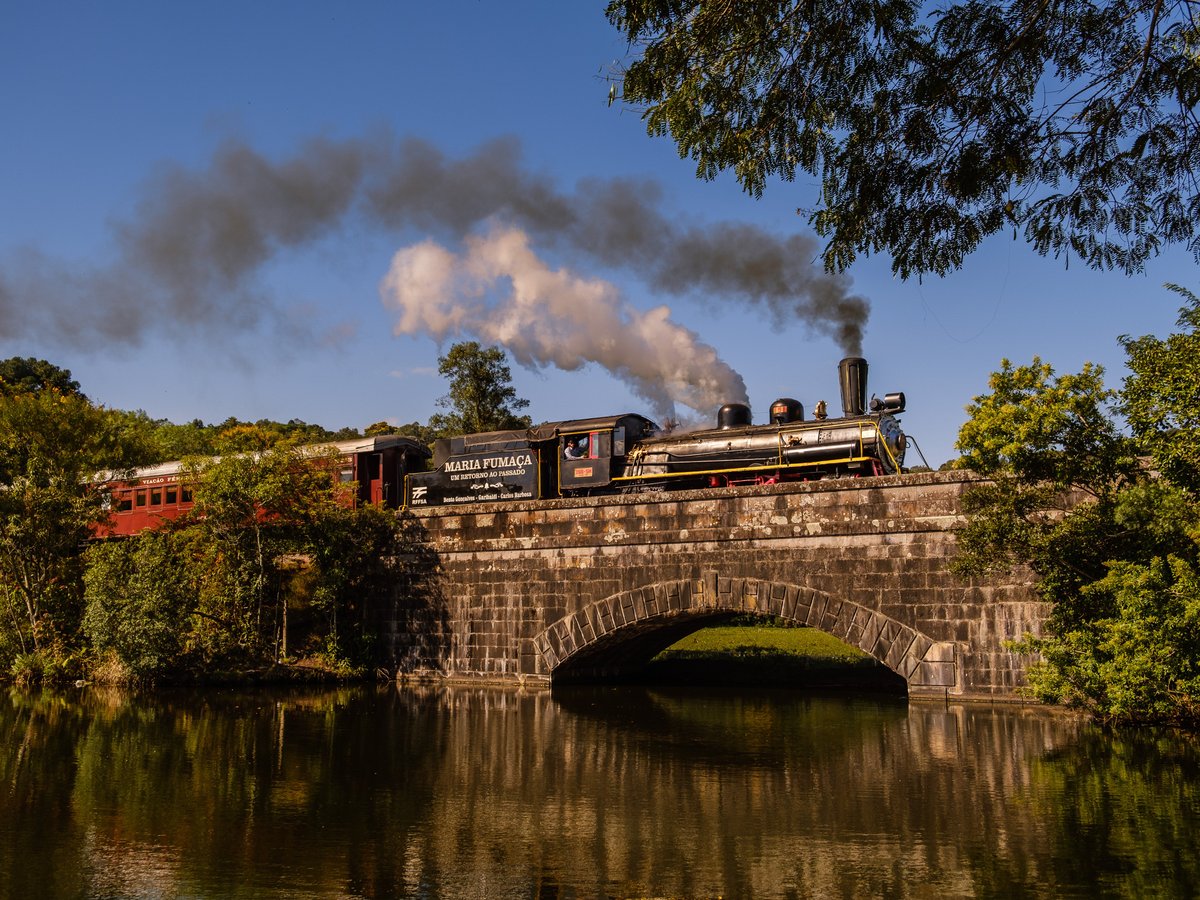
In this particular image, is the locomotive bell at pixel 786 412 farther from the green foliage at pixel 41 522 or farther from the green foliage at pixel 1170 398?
the green foliage at pixel 41 522

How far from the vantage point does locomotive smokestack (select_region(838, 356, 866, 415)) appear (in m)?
18.8

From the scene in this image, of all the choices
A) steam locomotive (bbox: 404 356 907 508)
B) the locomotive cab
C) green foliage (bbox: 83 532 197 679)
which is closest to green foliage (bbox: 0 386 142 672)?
green foliage (bbox: 83 532 197 679)

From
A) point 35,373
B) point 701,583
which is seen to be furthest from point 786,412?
point 35,373

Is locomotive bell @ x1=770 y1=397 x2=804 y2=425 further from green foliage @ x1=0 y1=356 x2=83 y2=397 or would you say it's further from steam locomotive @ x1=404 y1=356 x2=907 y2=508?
green foliage @ x1=0 y1=356 x2=83 y2=397

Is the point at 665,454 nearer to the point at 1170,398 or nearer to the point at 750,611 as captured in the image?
the point at 750,611

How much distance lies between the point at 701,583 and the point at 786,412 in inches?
161

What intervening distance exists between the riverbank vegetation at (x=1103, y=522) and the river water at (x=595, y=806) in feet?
3.11

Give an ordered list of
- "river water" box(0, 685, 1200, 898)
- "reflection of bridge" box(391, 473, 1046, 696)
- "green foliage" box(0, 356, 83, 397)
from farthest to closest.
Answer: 1. "green foliage" box(0, 356, 83, 397)
2. "reflection of bridge" box(391, 473, 1046, 696)
3. "river water" box(0, 685, 1200, 898)

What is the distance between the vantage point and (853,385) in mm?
18875

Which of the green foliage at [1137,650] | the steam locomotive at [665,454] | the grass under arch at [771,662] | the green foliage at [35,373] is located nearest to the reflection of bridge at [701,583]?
the steam locomotive at [665,454]

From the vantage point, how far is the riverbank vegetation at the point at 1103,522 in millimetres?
12203

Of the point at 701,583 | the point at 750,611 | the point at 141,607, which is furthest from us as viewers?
the point at 141,607

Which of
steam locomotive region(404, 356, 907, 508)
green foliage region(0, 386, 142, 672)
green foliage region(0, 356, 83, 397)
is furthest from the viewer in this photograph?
green foliage region(0, 356, 83, 397)

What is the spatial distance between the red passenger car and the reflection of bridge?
3.25 metres
